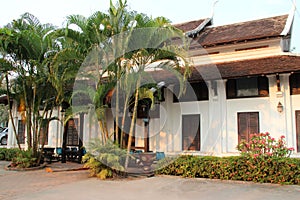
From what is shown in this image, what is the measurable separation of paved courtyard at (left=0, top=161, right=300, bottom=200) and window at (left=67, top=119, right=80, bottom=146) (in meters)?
5.85

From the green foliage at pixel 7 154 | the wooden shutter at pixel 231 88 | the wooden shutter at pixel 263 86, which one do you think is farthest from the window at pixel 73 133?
the wooden shutter at pixel 263 86

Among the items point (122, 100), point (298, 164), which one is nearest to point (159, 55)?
point (122, 100)

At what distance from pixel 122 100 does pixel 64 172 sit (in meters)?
3.48

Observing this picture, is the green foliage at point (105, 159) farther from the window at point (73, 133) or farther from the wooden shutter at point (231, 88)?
the window at point (73, 133)

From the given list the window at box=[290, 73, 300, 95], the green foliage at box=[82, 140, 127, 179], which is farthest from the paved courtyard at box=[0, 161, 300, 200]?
the window at box=[290, 73, 300, 95]

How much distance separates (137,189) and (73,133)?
29.2 ft

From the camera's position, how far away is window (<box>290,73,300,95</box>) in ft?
35.6

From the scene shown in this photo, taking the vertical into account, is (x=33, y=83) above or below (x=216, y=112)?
above

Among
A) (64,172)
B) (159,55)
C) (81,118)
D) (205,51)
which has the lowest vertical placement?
(64,172)

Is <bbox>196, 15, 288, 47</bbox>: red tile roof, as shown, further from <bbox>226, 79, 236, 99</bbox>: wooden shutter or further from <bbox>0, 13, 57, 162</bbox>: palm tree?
<bbox>0, 13, 57, 162</bbox>: palm tree

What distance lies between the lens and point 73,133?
15.6m

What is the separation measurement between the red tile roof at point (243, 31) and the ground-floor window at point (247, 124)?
333 cm

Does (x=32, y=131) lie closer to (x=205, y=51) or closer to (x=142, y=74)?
(x=142, y=74)

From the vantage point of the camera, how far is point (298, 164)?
7863 mm
